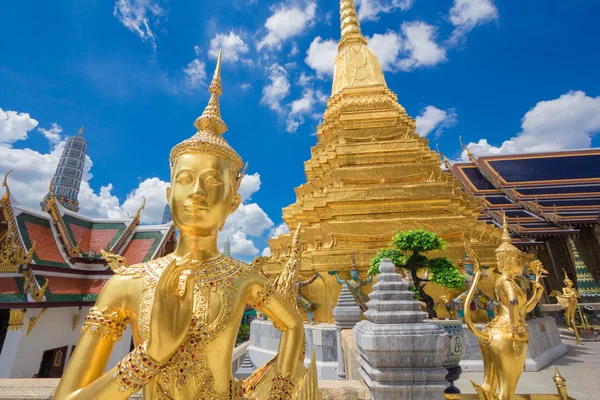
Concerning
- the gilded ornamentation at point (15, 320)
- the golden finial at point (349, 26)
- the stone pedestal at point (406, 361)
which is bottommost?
the stone pedestal at point (406, 361)

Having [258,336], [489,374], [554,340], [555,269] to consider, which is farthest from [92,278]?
[555,269]

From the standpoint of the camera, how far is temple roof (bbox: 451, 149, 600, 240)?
49.0ft

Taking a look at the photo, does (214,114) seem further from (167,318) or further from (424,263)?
(424,263)

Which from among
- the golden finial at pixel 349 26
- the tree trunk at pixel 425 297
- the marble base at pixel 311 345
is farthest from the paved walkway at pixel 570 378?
the golden finial at pixel 349 26

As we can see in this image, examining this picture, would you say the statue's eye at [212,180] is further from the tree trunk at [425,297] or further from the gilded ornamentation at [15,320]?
the gilded ornamentation at [15,320]

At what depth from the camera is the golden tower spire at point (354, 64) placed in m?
14.2

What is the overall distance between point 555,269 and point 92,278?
2075cm

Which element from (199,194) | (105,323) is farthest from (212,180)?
(105,323)

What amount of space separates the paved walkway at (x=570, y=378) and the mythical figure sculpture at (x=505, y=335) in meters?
2.20

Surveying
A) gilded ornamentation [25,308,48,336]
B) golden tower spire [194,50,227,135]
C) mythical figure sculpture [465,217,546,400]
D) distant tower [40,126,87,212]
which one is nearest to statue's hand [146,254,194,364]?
golden tower spire [194,50,227,135]

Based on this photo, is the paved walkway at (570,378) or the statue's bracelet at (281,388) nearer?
the statue's bracelet at (281,388)

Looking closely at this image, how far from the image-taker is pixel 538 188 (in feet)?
59.0

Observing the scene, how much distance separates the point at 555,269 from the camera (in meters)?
15.8

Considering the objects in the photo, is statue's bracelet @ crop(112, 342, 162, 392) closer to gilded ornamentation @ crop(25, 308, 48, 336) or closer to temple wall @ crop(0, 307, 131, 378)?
temple wall @ crop(0, 307, 131, 378)
